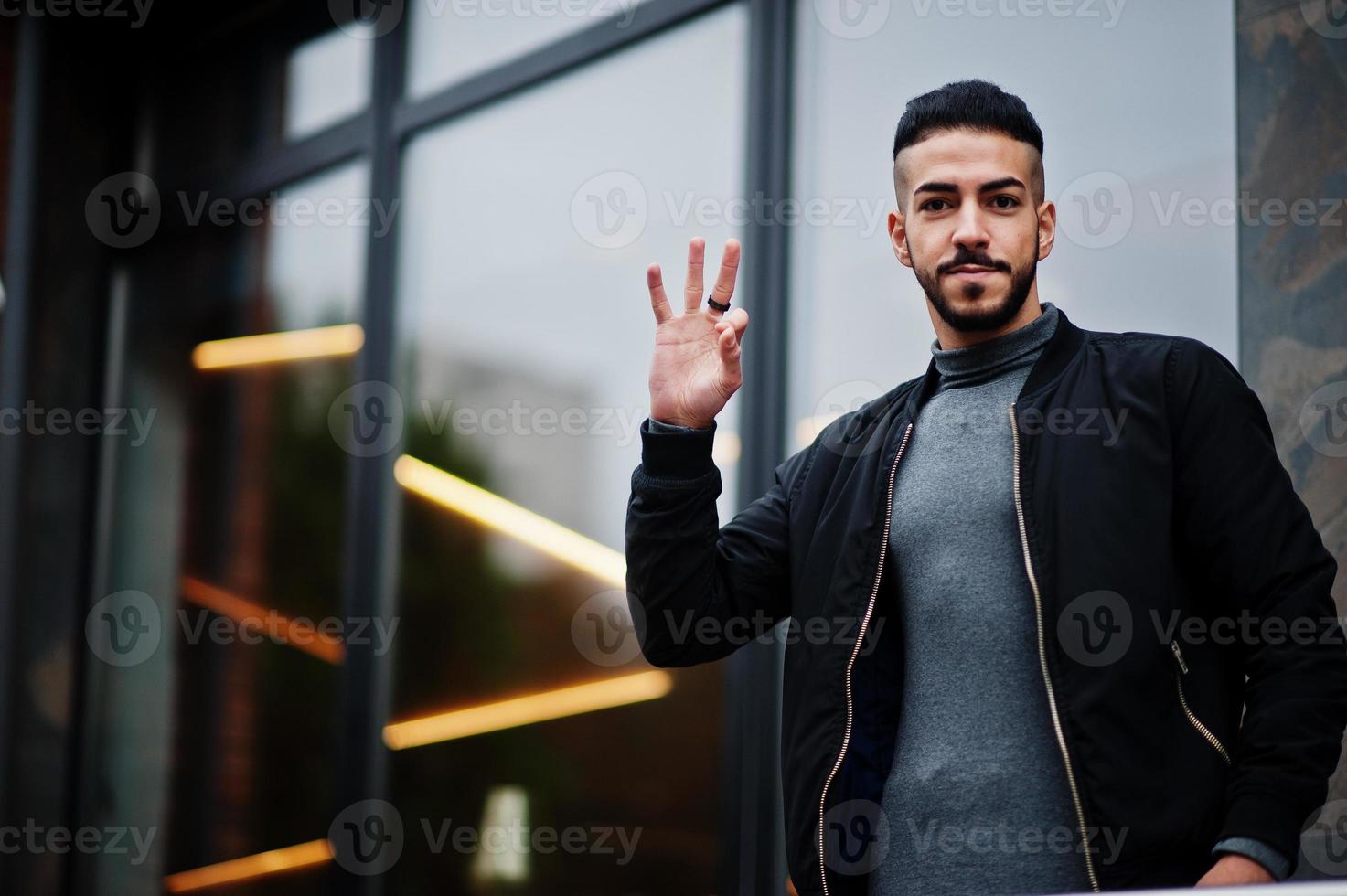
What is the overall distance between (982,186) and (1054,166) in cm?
87

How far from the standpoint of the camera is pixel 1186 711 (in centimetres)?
161

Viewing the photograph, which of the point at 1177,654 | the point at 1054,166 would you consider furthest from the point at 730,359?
the point at 1054,166

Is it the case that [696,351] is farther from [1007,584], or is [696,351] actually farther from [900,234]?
[1007,584]

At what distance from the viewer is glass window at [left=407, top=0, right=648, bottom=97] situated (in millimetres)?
3936

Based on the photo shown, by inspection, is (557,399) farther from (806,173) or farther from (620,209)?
(806,173)

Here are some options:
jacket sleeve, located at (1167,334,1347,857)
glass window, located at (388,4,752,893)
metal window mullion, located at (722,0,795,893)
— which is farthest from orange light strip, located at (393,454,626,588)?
jacket sleeve, located at (1167,334,1347,857)

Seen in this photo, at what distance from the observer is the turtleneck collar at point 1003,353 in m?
1.90

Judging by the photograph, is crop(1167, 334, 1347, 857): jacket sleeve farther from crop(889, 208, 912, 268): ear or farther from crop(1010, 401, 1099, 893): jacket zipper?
crop(889, 208, 912, 268): ear

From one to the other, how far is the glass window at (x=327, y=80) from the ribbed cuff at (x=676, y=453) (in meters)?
2.92

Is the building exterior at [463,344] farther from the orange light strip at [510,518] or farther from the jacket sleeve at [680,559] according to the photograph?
the jacket sleeve at [680,559]

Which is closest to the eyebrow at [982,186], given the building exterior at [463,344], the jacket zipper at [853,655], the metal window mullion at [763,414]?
the jacket zipper at [853,655]

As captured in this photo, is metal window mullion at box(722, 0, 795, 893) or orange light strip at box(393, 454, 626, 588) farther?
orange light strip at box(393, 454, 626, 588)

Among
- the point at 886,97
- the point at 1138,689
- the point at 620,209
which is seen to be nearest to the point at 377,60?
the point at 620,209

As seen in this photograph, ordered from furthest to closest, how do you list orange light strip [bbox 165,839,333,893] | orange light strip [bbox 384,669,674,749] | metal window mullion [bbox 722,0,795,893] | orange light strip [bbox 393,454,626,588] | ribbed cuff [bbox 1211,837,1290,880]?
1. orange light strip [bbox 165,839,333,893]
2. orange light strip [bbox 393,454,626,588]
3. orange light strip [bbox 384,669,674,749]
4. metal window mullion [bbox 722,0,795,893]
5. ribbed cuff [bbox 1211,837,1290,880]
